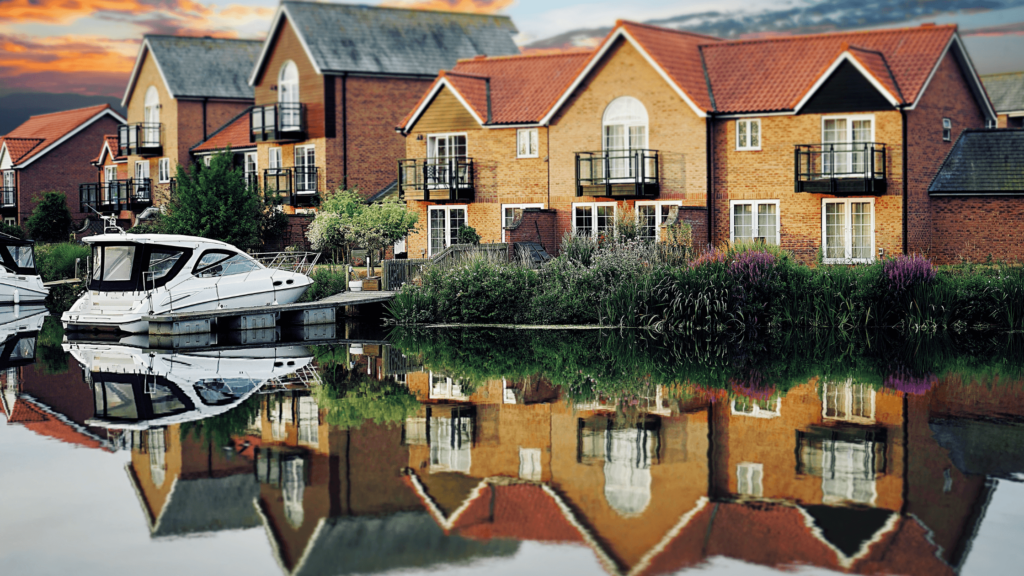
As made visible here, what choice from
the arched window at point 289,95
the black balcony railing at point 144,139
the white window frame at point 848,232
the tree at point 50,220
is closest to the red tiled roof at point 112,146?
the black balcony railing at point 144,139

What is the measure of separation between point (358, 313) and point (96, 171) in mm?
39380

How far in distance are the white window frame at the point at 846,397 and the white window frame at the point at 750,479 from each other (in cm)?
297

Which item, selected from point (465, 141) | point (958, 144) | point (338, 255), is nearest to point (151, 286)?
point (338, 255)

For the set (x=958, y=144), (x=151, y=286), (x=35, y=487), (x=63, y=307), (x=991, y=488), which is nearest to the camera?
(x=991, y=488)

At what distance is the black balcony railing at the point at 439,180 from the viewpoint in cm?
3862

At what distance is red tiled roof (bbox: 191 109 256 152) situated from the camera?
A: 49.8m

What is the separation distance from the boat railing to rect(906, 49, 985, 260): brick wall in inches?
655

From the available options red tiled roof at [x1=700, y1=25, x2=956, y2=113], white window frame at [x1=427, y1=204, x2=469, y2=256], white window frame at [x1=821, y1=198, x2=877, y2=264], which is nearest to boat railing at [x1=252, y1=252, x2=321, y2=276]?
white window frame at [x1=427, y1=204, x2=469, y2=256]

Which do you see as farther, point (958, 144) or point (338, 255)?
point (338, 255)

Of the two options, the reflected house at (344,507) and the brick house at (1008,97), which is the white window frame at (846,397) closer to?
the reflected house at (344,507)

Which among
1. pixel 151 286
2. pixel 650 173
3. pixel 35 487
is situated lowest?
pixel 35 487

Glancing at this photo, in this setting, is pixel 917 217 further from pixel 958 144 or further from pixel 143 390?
pixel 143 390

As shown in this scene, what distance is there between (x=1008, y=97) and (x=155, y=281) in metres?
45.4

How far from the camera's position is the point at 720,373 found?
18516 millimetres
